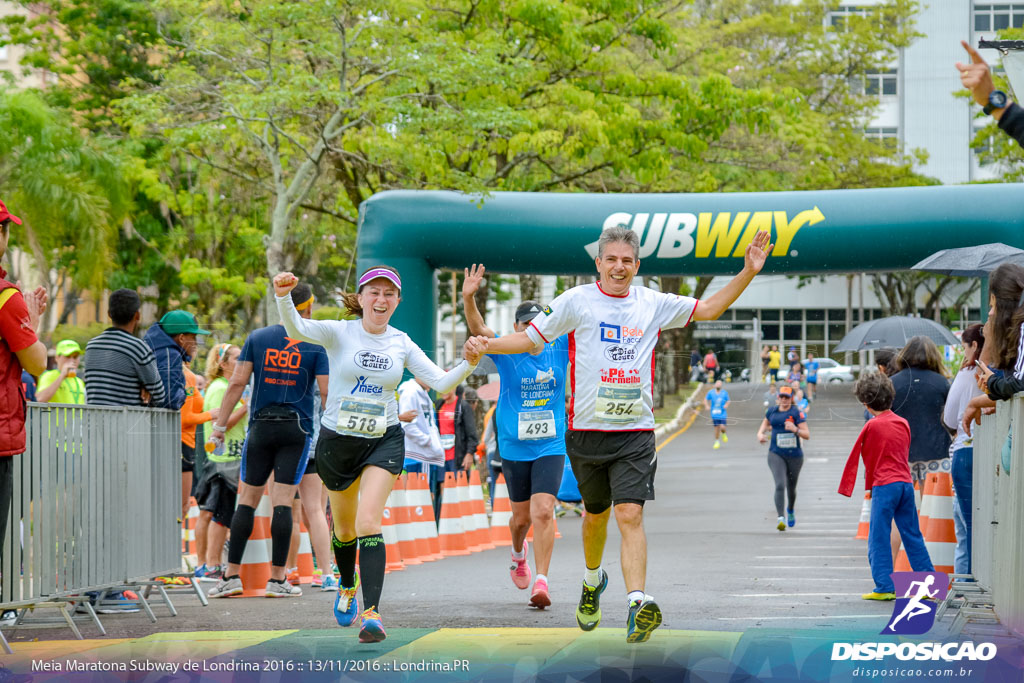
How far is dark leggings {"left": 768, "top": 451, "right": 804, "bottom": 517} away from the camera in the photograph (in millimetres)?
13938

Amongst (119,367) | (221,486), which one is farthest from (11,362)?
(221,486)

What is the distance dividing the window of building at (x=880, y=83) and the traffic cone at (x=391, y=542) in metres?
26.5

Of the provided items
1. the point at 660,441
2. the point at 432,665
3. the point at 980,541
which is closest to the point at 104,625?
the point at 432,665

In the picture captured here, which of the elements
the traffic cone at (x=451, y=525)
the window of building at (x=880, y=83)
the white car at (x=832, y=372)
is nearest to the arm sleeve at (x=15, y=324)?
the traffic cone at (x=451, y=525)

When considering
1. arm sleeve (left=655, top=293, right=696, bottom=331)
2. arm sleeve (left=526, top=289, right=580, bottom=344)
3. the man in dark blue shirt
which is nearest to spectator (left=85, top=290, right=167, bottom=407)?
the man in dark blue shirt

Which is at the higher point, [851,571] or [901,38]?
[901,38]

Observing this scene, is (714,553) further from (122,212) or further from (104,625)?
(122,212)

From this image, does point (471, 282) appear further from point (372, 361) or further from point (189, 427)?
point (189, 427)

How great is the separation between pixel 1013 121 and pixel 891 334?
9093 millimetres

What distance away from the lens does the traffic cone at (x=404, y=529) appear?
11.9m

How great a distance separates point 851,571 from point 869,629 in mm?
3708

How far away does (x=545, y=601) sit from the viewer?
26.7 ft

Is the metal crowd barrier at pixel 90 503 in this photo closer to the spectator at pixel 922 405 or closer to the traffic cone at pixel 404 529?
the traffic cone at pixel 404 529

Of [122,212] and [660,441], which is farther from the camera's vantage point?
[122,212]
